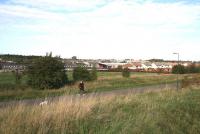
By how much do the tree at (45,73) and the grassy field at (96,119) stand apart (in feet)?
111

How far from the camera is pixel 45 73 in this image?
44.7m

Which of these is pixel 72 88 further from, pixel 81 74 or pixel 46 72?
pixel 81 74

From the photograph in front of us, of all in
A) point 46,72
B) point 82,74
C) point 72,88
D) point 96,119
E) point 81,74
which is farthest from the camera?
point 82,74

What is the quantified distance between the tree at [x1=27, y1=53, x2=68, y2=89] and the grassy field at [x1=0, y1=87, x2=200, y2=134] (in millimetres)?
33760

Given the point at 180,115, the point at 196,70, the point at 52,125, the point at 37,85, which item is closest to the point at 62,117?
the point at 52,125

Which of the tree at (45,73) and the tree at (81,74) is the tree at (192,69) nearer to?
the tree at (81,74)

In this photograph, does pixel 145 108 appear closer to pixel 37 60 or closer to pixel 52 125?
pixel 52 125

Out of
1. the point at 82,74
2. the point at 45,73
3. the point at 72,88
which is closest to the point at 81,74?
the point at 82,74

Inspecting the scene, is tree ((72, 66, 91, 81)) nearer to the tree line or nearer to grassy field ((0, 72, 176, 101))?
grassy field ((0, 72, 176, 101))

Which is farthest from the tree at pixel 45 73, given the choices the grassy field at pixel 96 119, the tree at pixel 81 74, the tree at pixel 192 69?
the tree at pixel 192 69

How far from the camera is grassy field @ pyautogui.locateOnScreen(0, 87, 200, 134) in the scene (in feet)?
23.7

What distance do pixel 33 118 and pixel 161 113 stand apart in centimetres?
398

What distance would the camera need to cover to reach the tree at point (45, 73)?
44344 mm

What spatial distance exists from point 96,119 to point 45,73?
36880 millimetres
